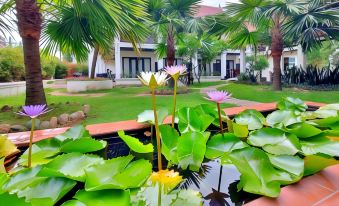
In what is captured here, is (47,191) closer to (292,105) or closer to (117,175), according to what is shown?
(117,175)

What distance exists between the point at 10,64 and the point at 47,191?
14.7 meters

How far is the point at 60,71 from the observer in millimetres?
25422

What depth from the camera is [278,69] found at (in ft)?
34.4

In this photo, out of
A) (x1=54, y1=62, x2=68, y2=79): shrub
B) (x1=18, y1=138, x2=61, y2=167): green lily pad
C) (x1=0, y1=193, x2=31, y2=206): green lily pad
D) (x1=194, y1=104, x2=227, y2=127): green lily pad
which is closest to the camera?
(x1=0, y1=193, x2=31, y2=206): green lily pad

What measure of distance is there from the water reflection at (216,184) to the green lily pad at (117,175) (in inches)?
12.3

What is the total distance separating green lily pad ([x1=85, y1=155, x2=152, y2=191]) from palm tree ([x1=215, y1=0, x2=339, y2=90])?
7562 mm

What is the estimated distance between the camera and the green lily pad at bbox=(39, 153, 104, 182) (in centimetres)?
111

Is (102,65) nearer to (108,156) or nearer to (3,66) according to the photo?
(3,66)

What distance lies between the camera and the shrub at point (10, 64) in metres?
13.0

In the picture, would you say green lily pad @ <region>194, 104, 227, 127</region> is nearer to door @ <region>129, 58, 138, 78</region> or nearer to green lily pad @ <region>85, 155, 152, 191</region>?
green lily pad @ <region>85, 155, 152, 191</region>

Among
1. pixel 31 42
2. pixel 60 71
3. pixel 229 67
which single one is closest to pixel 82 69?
pixel 60 71

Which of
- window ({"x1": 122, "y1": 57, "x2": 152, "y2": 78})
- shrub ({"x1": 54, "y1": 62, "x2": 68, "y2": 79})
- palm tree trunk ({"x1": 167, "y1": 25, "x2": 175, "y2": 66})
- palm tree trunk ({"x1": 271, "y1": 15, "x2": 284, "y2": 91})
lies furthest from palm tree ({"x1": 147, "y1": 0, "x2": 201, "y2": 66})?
shrub ({"x1": 54, "y1": 62, "x2": 68, "y2": 79})

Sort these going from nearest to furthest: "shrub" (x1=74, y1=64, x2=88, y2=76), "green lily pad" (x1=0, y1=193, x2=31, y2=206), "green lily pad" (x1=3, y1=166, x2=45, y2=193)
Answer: "green lily pad" (x1=0, y1=193, x2=31, y2=206) < "green lily pad" (x1=3, y1=166, x2=45, y2=193) < "shrub" (x1=74, y1=64, x2=88, y2=76)

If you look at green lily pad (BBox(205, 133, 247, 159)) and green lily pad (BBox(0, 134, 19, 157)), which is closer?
green lily pad (BBox(0, 134, 19, 157))
